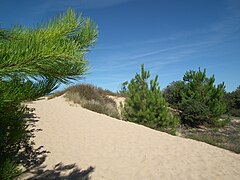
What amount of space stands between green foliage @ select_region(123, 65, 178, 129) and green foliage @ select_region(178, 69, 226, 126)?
496 cm

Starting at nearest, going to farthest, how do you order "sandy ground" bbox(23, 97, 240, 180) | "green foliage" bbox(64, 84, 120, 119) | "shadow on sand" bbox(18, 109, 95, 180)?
"shadow on sand" bbox(18, 109, 95, 180) → "sandy ground" bbox(23, 97, 240, 180) → "green foliage" bbox(64, 84, 120, 119)

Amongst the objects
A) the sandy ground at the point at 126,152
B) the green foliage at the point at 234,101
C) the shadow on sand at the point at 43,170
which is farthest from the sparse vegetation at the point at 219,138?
the green foliage at the point at 234,101

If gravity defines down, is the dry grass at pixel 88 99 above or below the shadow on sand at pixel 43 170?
above

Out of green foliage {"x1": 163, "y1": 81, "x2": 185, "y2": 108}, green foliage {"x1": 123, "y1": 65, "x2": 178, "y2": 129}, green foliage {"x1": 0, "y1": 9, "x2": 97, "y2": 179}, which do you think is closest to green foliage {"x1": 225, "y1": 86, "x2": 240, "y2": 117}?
green foliage {"x1": 163, "y1": 81, "x2": 185, "y2": 108}

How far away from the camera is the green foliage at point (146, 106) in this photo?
15.0 m

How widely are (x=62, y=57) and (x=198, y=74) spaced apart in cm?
2120

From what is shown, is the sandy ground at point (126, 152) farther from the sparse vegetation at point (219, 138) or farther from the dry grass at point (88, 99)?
the dry grass at point (88, 99)

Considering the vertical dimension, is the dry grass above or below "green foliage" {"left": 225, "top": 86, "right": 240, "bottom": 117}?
below

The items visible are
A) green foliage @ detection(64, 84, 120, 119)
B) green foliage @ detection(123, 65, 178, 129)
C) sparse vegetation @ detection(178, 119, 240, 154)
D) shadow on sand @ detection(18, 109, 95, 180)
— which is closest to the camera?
shadow on sand @ detection(18, 109, 95, 180)

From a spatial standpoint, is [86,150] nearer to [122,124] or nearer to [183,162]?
[183,162]

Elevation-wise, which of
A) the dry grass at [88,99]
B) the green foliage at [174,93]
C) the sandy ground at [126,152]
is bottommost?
the sandy ground at [126,152]

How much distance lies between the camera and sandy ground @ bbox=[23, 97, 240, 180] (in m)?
7.11

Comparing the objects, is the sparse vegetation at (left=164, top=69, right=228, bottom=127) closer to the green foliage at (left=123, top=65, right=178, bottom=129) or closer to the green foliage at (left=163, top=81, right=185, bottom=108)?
the green foliage at (left=163, top=81, right=185, bottom=108)

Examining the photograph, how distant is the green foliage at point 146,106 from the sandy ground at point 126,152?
2.47 m
